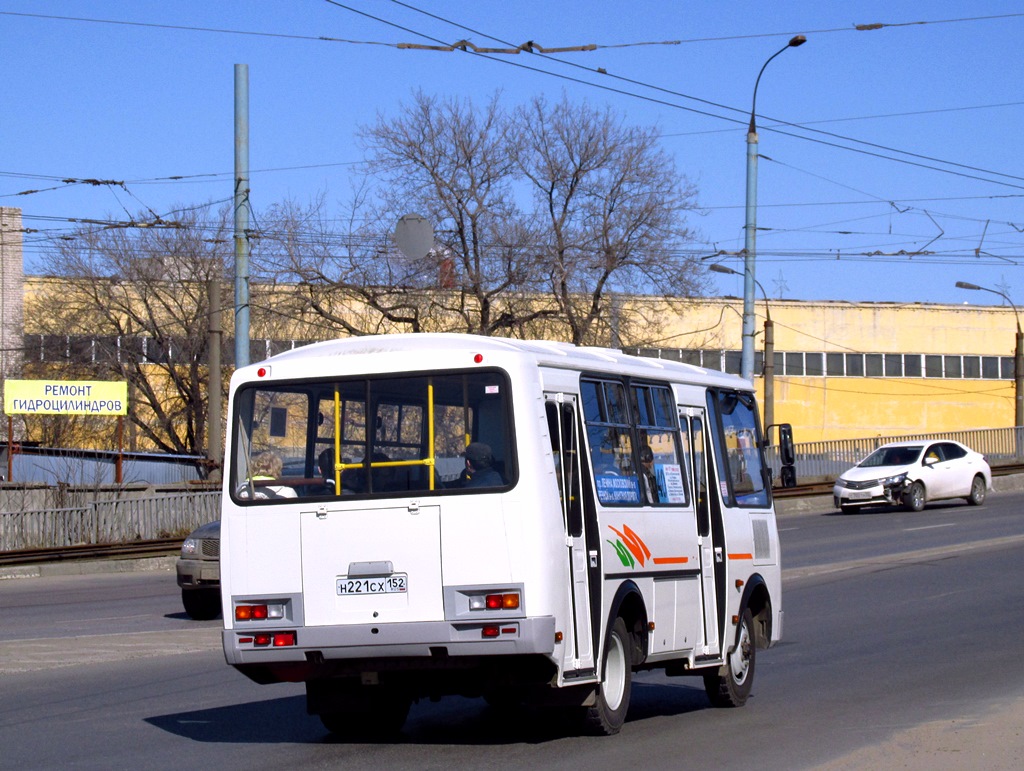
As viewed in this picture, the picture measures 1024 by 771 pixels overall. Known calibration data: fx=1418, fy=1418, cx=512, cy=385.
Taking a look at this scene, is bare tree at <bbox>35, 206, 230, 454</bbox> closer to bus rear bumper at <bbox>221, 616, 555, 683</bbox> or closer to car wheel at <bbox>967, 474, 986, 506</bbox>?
car wheel at <bbox>967, 474, 986, 506</bbox>

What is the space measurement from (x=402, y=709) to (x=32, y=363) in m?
44.8

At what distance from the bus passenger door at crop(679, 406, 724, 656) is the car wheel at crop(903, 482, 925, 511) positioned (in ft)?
81.1

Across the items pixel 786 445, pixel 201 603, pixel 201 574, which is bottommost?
pixel 201 603

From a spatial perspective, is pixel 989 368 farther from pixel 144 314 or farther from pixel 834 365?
pixel 144 314

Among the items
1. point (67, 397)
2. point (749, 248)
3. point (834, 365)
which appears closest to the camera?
point (749, 248)

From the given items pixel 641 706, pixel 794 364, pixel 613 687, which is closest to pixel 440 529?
pixel 613 687

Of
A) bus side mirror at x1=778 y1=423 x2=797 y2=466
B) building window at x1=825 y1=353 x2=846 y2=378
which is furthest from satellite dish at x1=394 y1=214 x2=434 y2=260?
building window at x1=825 y1=353 x2=846 y2=378

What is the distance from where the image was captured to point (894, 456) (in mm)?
35156

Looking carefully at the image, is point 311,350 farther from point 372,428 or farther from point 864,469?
point 864,469

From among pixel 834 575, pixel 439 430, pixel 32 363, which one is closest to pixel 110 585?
pixel 834 575

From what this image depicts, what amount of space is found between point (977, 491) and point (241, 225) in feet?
69.3

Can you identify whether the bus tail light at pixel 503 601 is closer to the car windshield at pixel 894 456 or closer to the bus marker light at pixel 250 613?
the bus marker light at pixel 250 613

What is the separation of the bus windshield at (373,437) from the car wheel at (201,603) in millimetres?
9797

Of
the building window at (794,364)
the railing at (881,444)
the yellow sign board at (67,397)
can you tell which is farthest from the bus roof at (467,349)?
the building window at (794,364)
